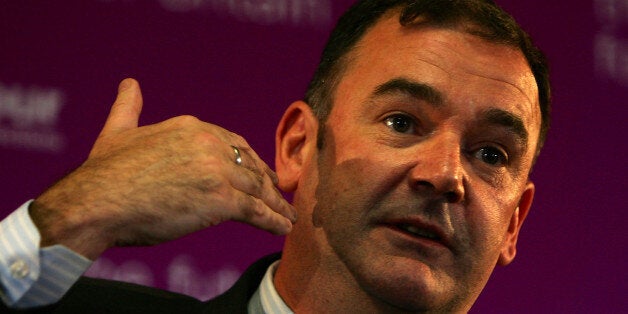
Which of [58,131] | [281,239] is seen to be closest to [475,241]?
[281,239]

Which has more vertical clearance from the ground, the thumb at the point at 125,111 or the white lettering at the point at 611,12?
the thumb at the point at 125,111

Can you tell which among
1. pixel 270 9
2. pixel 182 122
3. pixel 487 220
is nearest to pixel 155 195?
pixel 182 122

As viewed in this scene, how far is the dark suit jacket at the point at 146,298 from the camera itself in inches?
86.9

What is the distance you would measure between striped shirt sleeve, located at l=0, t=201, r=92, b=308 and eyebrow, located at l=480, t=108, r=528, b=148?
2.95ft

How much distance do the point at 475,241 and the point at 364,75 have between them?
446 mm

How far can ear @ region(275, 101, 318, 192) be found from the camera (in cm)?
223

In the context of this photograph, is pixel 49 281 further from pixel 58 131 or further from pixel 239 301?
pixel 58 131

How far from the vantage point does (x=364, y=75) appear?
218 cm

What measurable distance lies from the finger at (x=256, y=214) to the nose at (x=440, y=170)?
33cm

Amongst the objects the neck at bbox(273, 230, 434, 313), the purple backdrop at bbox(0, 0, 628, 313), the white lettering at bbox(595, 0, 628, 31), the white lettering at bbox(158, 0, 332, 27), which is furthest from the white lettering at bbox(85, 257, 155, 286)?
the white lettering at bbox(595, 0, 628, 31)

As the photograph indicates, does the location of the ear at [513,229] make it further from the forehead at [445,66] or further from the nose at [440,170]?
the nose at [440,170]

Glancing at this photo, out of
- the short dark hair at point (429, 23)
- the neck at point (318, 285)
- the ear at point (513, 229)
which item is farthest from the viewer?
the ear at point (513, 229)

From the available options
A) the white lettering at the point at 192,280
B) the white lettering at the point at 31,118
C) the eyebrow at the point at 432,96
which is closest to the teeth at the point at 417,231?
the eyebrow at the point at 432,96

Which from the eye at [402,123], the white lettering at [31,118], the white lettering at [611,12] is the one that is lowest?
the white lettering at [611,12]
